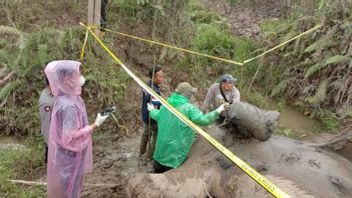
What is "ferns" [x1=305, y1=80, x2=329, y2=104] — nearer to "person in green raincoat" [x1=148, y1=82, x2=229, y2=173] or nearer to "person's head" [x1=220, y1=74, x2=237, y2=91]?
"person's head" [x1=220, y1=74, x2=237, y2=91]

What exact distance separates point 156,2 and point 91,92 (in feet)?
8.17

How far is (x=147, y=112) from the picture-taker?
21.3 feet

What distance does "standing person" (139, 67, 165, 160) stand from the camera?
20.1ft

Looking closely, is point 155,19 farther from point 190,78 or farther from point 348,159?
point 348,159

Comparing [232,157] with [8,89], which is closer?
[232,157]

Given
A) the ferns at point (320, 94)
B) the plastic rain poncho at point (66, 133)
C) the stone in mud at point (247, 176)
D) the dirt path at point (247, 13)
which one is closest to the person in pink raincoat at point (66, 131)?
the plastic rain poncho at point (66, 133)

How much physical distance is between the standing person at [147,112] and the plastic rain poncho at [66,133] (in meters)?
1.68

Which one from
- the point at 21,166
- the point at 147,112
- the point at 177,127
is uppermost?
the point at 177,127

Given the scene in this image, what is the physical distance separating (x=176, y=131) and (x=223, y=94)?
3.80 ft

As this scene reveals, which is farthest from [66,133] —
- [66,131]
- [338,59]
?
[338,59]

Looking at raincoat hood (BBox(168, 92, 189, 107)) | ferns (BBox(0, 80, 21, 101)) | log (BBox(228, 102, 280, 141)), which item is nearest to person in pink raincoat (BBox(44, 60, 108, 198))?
raincoat hood (BBox(168, 92, 189, 107))

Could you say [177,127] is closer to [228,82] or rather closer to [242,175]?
[242,175]

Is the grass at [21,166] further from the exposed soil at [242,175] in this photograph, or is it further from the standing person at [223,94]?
the standing person at [223,94]

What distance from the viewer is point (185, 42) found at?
10.1 m
